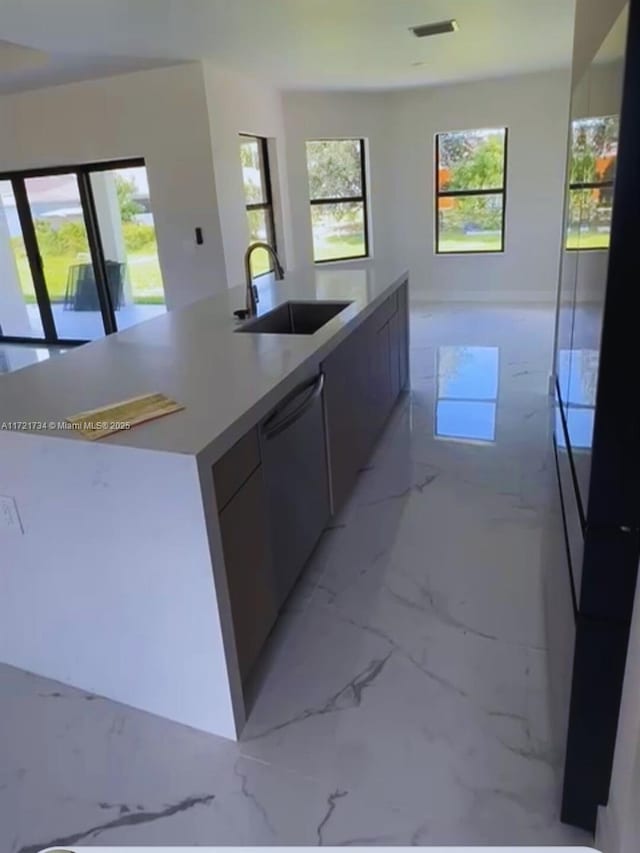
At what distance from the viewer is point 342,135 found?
6.91m

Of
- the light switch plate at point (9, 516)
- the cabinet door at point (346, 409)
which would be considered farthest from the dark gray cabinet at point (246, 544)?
the cabinet door at point (346, 409)

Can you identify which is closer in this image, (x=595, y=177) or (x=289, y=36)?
(x=595, y=177)

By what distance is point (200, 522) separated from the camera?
1.41 m

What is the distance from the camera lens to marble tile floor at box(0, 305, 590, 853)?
4.68 feet

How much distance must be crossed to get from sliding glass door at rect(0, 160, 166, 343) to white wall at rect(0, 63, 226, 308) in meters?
0.21

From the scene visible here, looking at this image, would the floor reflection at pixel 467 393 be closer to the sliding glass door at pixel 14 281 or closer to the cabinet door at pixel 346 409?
the cabinet door at pixel 346 409

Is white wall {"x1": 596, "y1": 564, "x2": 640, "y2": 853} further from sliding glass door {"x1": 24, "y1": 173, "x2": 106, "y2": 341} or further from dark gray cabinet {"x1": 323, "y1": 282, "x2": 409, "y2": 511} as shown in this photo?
sliding glass door {"x1": 24, "y1": 173, "x2": 106, "y2": 341}

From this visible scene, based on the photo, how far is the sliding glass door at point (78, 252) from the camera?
19.3 feet

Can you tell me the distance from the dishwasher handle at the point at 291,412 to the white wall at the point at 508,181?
5835 millimetres

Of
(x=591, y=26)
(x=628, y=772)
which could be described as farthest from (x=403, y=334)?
(x=628, y=772)

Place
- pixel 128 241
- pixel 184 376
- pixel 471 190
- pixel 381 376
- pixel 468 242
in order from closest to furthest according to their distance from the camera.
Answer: pixel 184 376
pixel 381 376
pixel 128 241
pixel 471 190
pixel 468 242

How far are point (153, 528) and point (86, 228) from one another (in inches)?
219

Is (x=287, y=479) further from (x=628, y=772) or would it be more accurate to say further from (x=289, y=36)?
(x=289, y=36)

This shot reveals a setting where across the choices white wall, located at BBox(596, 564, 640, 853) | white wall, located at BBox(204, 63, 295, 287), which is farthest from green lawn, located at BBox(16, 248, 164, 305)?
white wall, located at BBox(596, 564, 640, 853)
